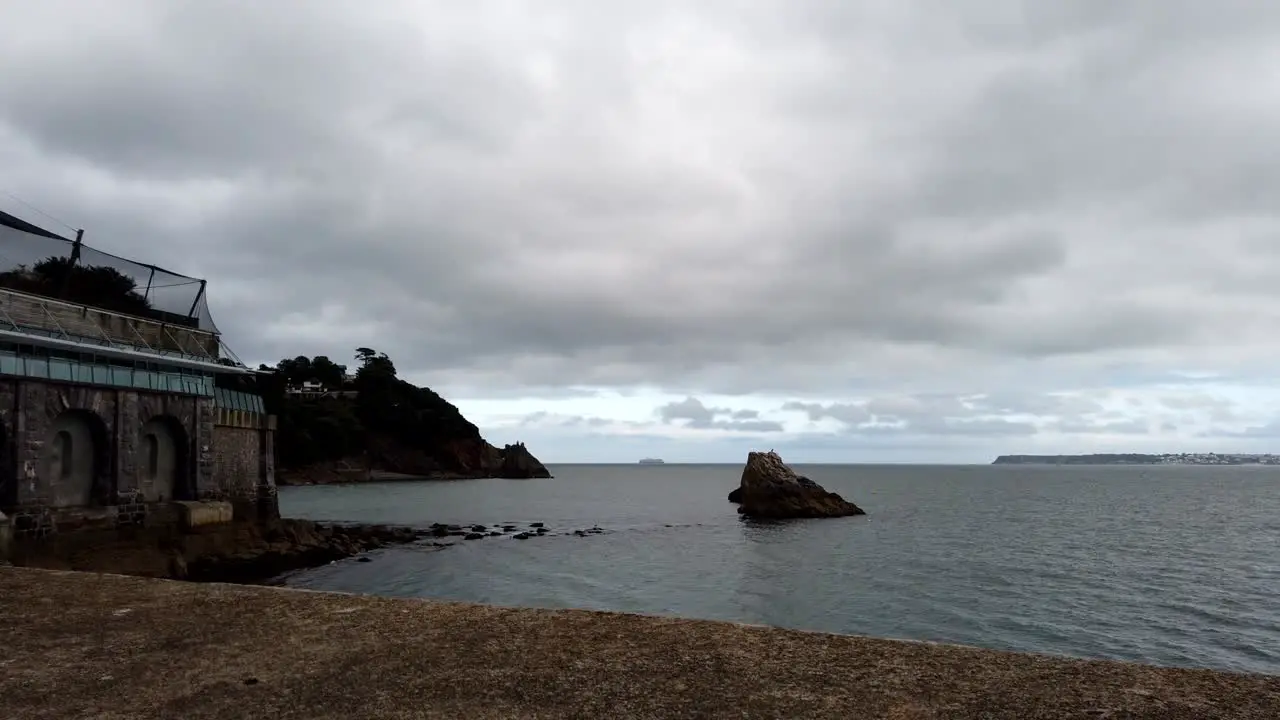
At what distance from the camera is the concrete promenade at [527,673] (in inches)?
275

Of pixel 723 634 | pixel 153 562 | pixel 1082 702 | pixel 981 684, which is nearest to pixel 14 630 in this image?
pixel 723 634

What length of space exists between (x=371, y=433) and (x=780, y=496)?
112 metres

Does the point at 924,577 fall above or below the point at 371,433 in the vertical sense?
below

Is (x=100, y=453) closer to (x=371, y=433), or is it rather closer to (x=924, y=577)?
(x=924, y=577)

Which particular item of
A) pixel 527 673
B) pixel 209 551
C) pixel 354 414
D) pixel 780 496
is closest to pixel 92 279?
pixel 209 551

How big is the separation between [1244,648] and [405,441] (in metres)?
163

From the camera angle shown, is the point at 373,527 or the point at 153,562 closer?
the point at 153,562

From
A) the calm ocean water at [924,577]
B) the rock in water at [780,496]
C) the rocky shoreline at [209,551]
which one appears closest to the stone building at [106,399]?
the rocky shoreline at [209,551]

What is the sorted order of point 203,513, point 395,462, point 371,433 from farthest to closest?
point 395,462
point 371,433
point 203,513

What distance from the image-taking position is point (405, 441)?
561ft

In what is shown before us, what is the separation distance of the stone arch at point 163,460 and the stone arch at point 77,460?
6.54 ft

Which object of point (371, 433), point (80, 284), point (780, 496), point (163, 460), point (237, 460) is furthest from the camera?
point (371, 433)

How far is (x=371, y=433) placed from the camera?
163 metres

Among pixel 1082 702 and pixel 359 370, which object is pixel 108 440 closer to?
pixel 1082 702
